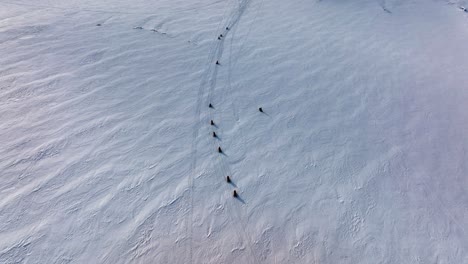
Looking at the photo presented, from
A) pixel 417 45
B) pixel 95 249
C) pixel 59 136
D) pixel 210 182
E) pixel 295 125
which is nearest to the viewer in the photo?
pixel 95 249

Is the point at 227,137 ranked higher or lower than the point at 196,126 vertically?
lower

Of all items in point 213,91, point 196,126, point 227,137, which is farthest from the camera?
point 213,91

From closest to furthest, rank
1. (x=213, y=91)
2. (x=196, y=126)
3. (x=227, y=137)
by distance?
(x=227, y=137) → (x=196, y=126) → (x=213, y=91)

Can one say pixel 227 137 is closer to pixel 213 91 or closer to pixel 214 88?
pixel 213 91

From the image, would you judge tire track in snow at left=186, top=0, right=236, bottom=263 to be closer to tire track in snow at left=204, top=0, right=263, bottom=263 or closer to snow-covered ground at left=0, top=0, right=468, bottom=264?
snow-covered ground at left=0, top=0, right=468, bottom=264

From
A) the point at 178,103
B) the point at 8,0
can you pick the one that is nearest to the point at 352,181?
the point at 178,103

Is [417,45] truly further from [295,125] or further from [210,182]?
[210,182]

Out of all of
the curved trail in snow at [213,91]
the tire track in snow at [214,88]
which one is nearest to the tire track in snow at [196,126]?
the curved trail in snow at [213,91]

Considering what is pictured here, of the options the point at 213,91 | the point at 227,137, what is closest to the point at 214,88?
the point at 213,91
